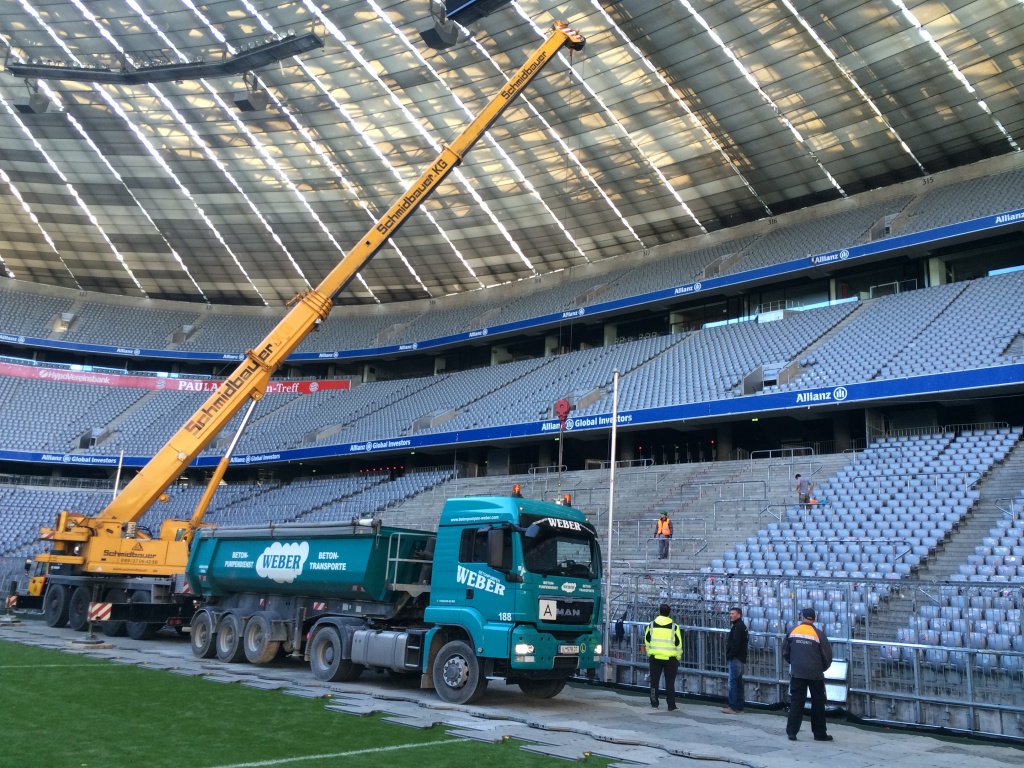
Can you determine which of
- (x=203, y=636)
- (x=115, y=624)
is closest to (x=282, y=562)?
(x=203, y=636)

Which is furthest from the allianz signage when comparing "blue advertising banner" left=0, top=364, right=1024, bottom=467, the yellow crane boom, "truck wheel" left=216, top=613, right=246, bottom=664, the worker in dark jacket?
"truck wheel" left=216, top=613, right=246, bottom=664

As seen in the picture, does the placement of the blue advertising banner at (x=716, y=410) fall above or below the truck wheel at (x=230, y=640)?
above

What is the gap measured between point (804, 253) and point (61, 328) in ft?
139

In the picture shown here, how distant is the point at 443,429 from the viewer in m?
37.8

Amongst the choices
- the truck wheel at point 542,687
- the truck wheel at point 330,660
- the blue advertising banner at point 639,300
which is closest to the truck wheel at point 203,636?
the truck wheel at point 330,660

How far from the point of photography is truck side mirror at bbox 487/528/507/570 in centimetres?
1170

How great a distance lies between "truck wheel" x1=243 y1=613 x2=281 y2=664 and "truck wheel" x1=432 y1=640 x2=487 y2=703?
4.08 metres

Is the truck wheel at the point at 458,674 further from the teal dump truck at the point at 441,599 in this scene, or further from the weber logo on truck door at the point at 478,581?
the weber logo on truck door at the point at 478,581

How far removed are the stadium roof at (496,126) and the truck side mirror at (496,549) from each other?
22.5m

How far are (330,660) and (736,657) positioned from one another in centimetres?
638

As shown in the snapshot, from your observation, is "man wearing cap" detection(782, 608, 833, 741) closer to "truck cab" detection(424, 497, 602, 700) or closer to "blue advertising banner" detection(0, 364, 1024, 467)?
"truck cab" detection(424, 497, 602, 700)

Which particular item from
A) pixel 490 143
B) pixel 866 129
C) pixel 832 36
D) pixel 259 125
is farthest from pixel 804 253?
pixel 259 125

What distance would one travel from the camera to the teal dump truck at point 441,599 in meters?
11.7

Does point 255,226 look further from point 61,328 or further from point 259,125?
point 61,328
